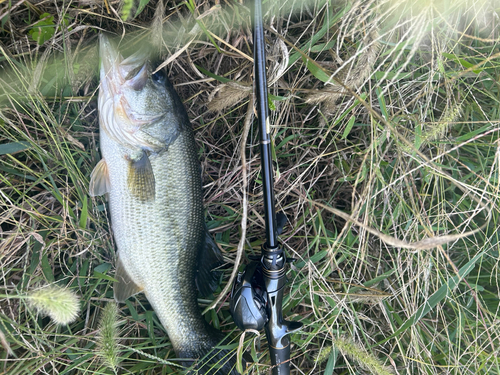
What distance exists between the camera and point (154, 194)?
1.68m

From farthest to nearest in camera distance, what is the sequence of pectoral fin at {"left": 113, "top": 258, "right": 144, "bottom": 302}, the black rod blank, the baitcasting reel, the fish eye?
pectoral fin at {"left": 113, "top": 258, "right": 144, "bottom": 302} < the fish eye < the baitcasting reel < the black rod blank

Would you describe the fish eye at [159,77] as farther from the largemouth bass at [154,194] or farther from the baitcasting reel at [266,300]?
the baitcasting reel at [266,300]

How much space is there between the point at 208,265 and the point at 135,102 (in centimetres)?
94

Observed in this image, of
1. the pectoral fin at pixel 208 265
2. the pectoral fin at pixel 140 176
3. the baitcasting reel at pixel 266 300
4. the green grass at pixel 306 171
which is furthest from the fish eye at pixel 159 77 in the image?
the baitcasting reel at pixel 266 300

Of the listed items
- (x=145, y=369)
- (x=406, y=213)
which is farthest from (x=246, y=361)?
(x=406, y=213)

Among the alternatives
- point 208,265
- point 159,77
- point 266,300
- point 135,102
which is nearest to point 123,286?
point 208,265

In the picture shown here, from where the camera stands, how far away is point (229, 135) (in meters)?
2.00

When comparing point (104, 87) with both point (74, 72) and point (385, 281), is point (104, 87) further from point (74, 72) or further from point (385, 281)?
point (385, 281)

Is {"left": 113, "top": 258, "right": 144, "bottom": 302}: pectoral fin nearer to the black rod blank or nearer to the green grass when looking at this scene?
the green grass

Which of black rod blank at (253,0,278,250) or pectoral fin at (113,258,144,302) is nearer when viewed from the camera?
black rod blank at (253,0,278,250)

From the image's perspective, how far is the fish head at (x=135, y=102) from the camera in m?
1.56

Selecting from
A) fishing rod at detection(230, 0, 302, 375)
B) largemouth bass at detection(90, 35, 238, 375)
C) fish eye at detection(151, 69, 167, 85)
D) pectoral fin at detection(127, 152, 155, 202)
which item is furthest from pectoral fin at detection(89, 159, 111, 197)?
fishing rod at detection(230, 0, 302, 375)

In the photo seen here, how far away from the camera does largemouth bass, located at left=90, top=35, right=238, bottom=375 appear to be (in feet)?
5.23

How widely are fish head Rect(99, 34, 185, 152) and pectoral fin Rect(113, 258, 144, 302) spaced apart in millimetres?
652
